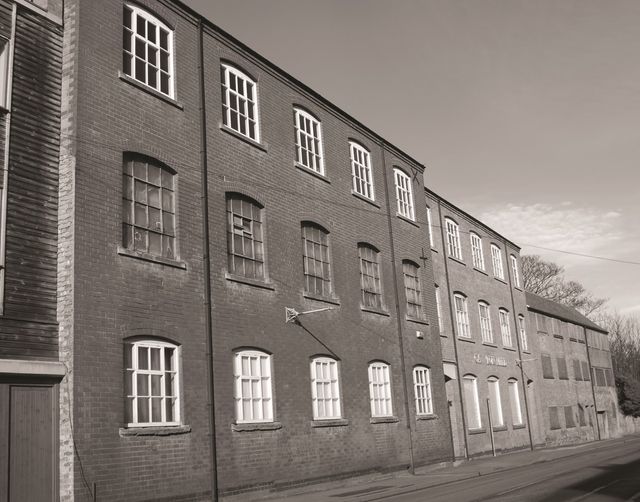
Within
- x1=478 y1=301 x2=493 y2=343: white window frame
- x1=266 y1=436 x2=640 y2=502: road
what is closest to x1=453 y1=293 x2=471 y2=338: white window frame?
x1=478 y1=301 x2=493 y2=343: white window frame

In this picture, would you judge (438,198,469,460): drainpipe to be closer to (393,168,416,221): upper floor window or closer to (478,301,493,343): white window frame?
(478,301,493,343): white window frame

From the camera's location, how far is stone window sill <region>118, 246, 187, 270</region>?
40.9 ft

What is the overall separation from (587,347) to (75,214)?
39.3 m

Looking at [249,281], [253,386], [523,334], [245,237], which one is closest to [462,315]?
[523,334]

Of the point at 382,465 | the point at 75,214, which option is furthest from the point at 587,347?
the point at 75,214

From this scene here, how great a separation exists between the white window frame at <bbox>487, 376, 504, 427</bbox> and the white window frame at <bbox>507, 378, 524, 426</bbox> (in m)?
1.59

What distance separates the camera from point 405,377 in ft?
68.7

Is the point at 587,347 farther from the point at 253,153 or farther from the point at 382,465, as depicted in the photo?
the point at 253,153

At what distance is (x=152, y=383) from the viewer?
12.6 meters

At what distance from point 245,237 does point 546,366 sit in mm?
25281

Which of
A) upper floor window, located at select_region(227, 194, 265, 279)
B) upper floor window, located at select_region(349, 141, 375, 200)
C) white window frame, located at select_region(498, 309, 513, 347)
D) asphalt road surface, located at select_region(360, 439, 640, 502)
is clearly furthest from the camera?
white window frame, located at select_region(498, 309, 513, 347)

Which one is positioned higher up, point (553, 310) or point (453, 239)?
point (453, 239)

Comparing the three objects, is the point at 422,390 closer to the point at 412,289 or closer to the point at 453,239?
the point at 412,289

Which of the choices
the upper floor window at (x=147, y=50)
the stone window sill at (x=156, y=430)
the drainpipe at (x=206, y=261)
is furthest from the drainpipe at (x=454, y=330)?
the upper floor window at (x=147, y=50)
